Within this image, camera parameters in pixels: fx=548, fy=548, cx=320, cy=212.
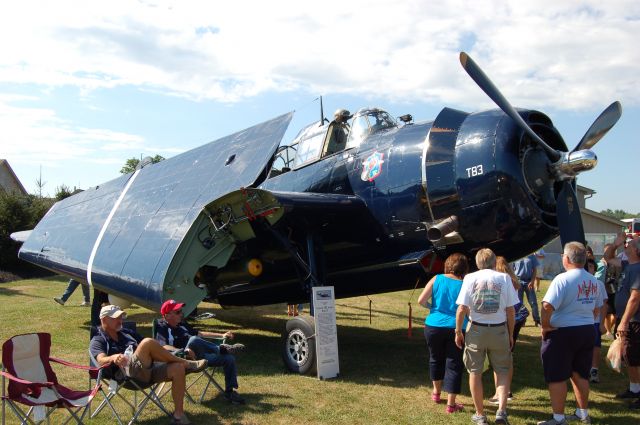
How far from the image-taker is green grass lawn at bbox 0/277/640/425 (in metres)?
5.71

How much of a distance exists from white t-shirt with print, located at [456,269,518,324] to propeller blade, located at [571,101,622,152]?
2.79 metres

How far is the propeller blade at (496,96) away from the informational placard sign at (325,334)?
10.9 feet

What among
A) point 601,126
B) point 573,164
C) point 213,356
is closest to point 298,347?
point 213,356

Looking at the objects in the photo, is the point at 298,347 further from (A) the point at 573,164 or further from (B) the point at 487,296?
(A) the point at 573,164

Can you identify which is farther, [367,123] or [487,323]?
[367,123]

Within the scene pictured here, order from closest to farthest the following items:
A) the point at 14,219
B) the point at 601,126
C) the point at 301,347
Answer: the point at 601,126 < the point at 301,347 < the point at 14,219

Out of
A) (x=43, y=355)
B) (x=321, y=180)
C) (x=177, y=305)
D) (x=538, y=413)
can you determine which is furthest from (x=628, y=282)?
(x=43, y=355)

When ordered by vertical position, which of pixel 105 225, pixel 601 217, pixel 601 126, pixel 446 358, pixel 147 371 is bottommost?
pixel 446 358

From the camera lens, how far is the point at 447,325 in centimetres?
589

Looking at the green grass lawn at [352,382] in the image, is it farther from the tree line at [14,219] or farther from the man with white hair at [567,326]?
the tree line at [14,219]

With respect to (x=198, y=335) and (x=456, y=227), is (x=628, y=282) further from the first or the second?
(x=198, y=335)

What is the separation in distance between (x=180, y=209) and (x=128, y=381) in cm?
429

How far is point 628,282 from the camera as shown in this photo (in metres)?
6.20

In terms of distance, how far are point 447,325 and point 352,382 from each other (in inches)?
76.1
